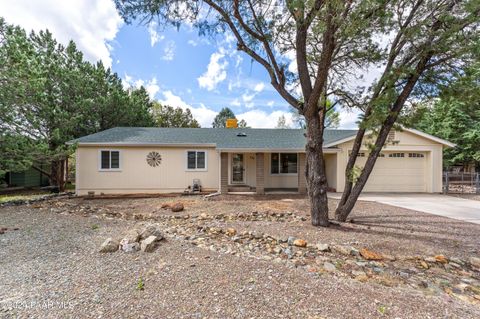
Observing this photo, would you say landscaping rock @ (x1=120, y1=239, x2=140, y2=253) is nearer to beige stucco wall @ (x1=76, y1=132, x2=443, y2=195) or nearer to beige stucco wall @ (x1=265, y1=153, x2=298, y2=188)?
beige stucco wall @ (x1=76, y1=132, x2=443, y2=195)

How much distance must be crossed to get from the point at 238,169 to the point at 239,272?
9.78 m

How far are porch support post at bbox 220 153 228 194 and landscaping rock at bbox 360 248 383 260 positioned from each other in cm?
748

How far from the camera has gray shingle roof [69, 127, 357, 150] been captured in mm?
11711

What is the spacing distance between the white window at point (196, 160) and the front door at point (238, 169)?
1728mm

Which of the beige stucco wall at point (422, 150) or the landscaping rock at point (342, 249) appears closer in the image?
the landscaping rock at point (342, 249)

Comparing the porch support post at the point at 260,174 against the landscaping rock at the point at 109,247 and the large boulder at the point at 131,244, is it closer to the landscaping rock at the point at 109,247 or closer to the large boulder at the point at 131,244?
the large boulder at the point at 131,244

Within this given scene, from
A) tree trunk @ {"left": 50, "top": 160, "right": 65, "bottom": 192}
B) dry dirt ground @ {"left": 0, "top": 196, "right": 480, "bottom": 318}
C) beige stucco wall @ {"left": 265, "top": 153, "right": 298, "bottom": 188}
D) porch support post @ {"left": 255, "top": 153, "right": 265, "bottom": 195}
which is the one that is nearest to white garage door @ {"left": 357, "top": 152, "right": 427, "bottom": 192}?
beige stucco wall @ {"left": 265, "top": 153, "right": 298, "bottom": 188}

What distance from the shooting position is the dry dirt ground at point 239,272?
2.64 meters

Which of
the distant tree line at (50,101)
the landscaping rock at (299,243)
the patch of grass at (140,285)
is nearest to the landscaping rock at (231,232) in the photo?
the landscaping rock at (299,243)

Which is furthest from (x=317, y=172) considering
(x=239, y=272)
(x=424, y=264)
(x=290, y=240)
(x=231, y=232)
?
(x=239, y=272)

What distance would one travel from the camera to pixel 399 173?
1227 centimetres

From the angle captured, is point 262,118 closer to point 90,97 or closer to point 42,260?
point 90,97

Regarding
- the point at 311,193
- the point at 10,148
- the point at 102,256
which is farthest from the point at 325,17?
the point at 10,148

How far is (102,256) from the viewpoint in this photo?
13.2 ft
